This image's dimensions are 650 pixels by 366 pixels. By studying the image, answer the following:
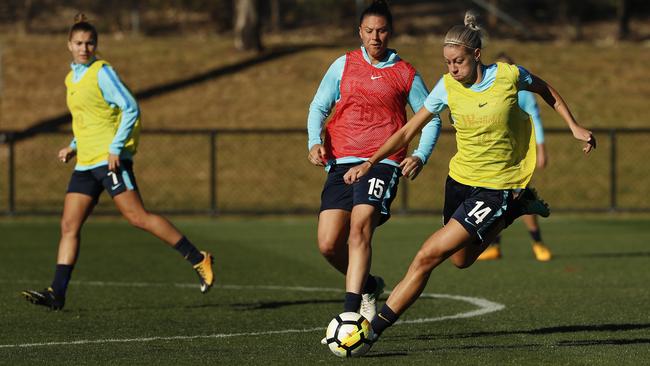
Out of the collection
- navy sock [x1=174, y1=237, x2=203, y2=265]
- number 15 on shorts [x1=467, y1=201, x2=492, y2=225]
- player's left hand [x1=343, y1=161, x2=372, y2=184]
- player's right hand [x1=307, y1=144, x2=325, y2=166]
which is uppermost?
player's left hand [x1=343, y1=161, x2=372, y2=184]

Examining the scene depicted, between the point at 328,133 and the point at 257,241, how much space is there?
897 cm

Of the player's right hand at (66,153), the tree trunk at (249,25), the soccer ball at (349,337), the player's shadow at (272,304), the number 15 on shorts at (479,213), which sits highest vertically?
the number 15 on shorts at (479,213)

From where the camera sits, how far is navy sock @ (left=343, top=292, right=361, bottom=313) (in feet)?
26.4

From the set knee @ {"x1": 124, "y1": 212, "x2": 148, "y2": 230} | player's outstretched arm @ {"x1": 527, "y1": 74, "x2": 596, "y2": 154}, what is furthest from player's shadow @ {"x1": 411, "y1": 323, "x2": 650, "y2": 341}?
knee @ {"x1": 124, "y1": 212, "x2": 148, "y2": 230}

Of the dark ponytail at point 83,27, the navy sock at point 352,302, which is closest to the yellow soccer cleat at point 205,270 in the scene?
the dark ponytail at point 83,27

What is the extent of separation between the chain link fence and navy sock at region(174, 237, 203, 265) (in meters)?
12.4

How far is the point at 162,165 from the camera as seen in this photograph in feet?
86.1

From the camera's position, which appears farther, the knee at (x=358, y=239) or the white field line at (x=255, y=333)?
the white field line at (x=255, y=333)

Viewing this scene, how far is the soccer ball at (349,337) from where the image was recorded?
24.8 feet

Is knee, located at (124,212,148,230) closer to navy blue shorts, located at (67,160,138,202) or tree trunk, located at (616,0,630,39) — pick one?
navy blue shorts, located at (67,160,138,202)

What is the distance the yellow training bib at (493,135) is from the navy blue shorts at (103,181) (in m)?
3.17

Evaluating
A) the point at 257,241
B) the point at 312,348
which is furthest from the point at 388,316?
A: the point at 257,241

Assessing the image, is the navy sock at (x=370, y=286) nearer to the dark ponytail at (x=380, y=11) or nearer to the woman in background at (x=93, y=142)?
the dark ponytail at (x=380, y=11)

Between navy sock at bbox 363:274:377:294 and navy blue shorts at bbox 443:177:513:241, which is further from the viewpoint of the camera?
navy sock at bbox 363:274:377:294
